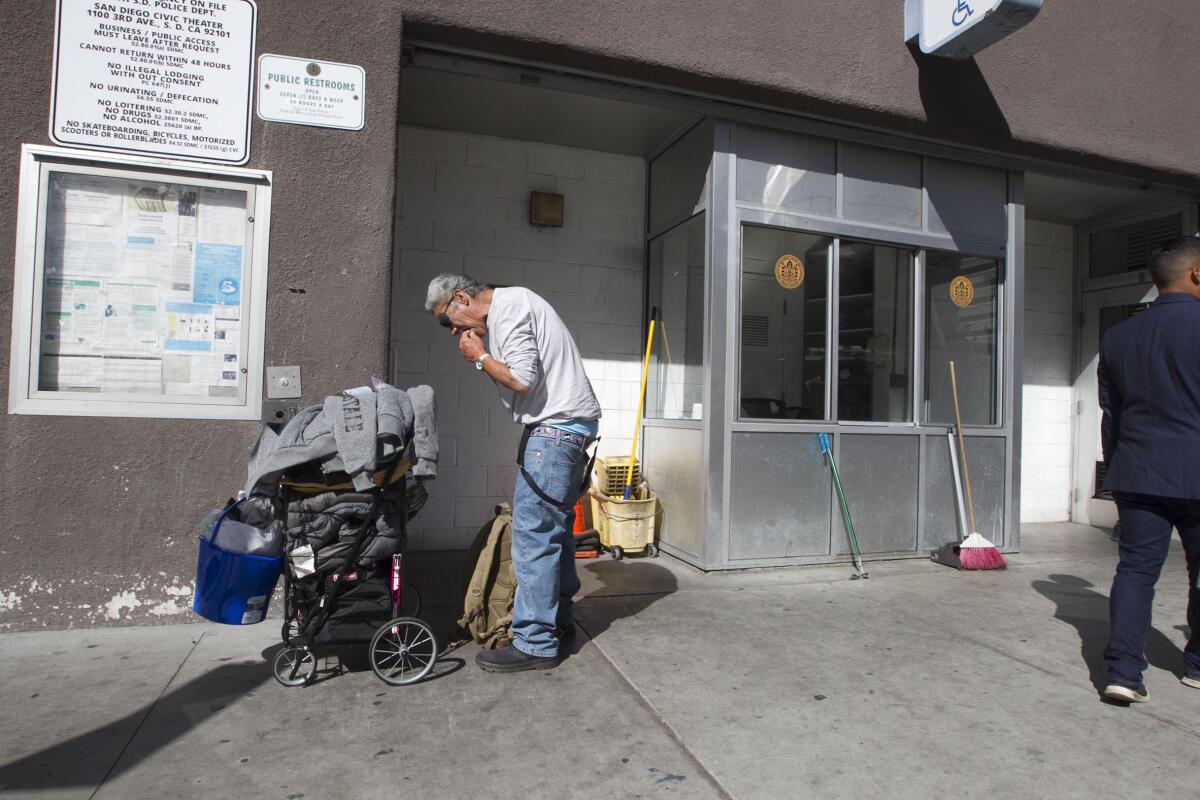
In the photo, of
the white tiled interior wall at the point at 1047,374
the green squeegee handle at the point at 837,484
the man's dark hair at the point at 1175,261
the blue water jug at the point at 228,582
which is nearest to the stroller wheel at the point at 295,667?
the blue water jug at the point at 228,582

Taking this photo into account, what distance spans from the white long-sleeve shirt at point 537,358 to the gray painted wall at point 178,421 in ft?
3.44

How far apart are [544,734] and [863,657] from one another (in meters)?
1.70

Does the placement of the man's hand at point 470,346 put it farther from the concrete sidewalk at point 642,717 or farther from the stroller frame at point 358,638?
the concrete sidewalk at point 642,717

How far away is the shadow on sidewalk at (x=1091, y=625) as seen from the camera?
3527 mm

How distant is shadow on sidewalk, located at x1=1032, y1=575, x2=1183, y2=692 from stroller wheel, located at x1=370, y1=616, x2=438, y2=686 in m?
2.89

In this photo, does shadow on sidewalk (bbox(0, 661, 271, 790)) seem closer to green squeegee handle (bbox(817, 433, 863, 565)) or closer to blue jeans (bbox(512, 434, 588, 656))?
blue jeans (bbox(512, 434, 588, 656))

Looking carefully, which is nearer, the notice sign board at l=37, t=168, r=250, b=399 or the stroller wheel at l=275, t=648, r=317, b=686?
the stroller wheel at l=275, t=648, r=317, b=686

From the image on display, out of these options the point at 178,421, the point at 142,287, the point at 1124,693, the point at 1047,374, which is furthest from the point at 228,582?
the point at 1047,374

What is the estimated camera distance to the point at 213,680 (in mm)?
3129

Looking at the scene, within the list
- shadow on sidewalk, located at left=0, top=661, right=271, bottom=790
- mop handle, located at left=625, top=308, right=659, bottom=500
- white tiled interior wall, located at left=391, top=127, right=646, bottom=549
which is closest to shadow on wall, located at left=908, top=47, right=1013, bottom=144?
white tiled interior wall, located at left=391, top=127, right=646, bottom=549

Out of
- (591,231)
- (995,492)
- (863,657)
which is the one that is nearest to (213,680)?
(863,657)

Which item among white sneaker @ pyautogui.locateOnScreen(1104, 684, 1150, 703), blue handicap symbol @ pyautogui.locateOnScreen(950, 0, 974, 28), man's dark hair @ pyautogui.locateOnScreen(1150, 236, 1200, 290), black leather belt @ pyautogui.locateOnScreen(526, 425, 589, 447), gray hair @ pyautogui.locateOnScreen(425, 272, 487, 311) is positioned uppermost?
blue handicap symbol @ pyautogui.locateOnScreen(950, 0, 974, 28)

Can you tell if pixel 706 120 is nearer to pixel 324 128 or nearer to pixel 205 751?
pixel 324 128

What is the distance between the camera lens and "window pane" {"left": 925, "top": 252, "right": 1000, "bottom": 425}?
6.04m
